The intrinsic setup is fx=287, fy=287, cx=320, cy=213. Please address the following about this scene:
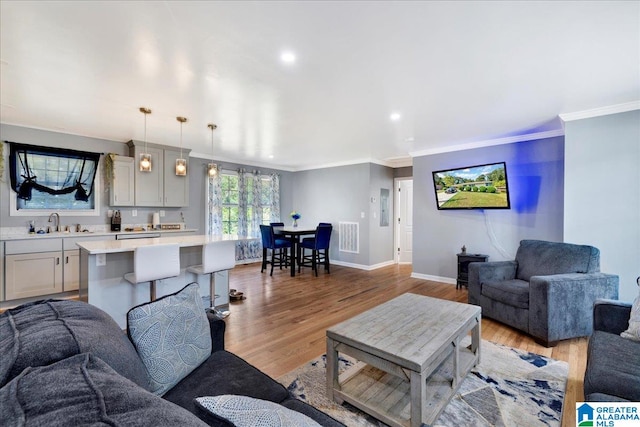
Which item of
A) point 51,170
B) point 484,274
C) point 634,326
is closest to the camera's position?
point 634,326

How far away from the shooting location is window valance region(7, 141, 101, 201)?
4.05 m

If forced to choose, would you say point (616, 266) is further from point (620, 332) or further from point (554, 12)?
point (554, 12)

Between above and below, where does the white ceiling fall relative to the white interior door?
above

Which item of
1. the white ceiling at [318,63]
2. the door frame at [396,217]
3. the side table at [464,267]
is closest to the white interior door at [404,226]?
the door frame at [396,217]

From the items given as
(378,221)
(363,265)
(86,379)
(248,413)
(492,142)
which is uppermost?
(492,142)

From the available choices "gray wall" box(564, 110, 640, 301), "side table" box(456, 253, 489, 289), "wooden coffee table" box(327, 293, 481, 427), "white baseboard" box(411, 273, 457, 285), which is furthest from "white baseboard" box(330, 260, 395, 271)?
"wooden coffee table" box(327, 293, 481, 427)

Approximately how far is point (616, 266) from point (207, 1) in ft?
15.1

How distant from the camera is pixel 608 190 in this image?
127 inches

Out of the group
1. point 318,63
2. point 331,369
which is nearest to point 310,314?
point 331,369

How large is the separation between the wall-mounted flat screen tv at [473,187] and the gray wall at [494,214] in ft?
0.65

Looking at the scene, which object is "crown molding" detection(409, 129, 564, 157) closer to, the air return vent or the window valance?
the air return vent

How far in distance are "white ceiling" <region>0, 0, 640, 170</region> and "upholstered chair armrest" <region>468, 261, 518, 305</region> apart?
1851mm

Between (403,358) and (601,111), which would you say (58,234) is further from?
(601,111)

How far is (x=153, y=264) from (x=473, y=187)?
4.58 metres
